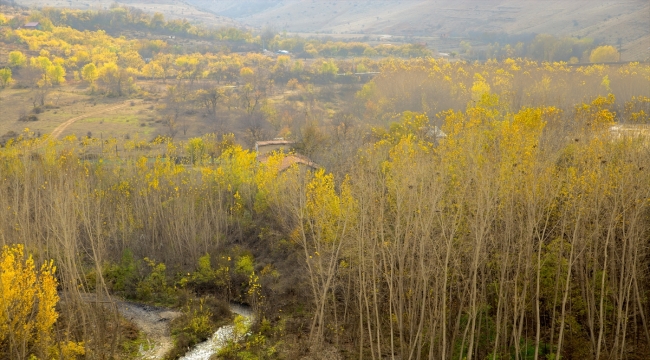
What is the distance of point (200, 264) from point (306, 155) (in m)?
21.7

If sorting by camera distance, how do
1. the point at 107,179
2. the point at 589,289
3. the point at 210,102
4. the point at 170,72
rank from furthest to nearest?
the point at 170,72 < the point at 210,102 < the point at 107,179 < the point at 589,289

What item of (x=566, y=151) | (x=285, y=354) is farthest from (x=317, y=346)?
(x=566, y=151)

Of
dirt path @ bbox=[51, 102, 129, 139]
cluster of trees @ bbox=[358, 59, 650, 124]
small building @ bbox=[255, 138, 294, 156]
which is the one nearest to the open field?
dirt path @ bbox=[51, 102, 129, 139]

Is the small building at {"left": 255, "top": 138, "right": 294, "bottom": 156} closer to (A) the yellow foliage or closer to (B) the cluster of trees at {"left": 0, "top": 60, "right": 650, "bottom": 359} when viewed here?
(B) the cluster of trees at {"left": 0, "top": 60, "right": 650, "bottom": 359}

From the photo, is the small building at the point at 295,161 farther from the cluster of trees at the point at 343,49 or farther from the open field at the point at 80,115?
the cluster of trees at the point at 343,49

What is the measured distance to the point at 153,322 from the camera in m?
35.4

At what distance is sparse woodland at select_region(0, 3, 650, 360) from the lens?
78.5 ft

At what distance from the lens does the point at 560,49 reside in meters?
112

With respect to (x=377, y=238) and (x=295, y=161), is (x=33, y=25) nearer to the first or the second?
(x=295, y=161)

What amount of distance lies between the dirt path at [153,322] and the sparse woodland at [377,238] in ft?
2.99

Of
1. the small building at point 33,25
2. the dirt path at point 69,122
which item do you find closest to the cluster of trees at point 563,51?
the dirt path at point 69,122

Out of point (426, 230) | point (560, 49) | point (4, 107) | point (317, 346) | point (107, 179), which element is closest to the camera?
point (426, 230)

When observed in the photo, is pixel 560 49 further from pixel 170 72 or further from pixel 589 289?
pixel 589 289

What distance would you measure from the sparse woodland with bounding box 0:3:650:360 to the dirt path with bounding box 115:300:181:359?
0.91 m
